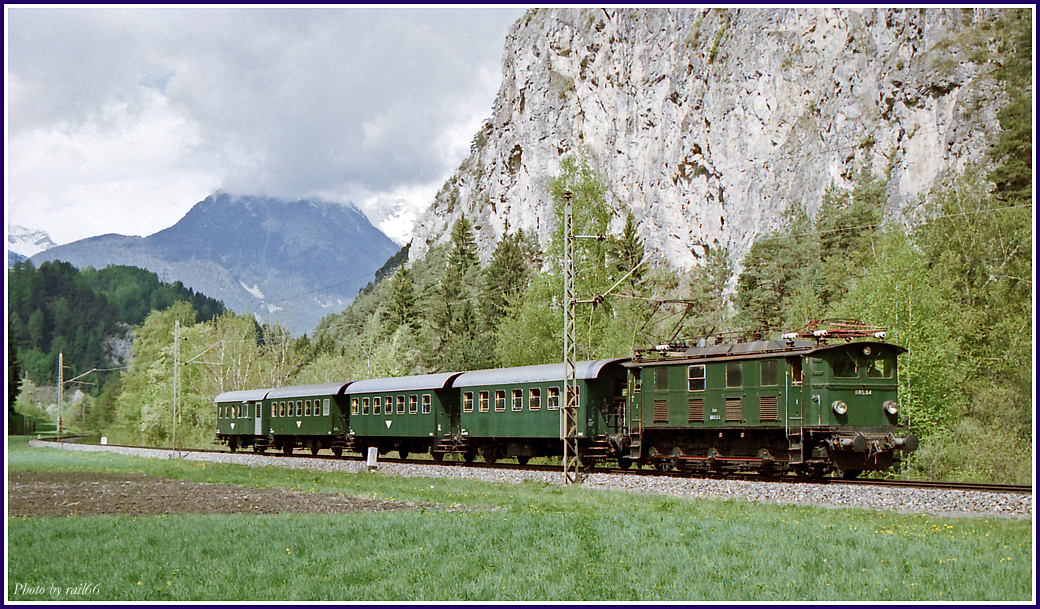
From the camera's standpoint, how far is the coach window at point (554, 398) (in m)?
27.3

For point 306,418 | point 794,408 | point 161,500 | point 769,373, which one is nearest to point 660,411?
point 769,373

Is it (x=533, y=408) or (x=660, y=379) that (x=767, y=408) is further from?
(x=533, y=408)

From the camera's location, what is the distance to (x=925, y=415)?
103 ft

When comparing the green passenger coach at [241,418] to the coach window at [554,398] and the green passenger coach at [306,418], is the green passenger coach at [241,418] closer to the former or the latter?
the green passenger coach at [306,418]

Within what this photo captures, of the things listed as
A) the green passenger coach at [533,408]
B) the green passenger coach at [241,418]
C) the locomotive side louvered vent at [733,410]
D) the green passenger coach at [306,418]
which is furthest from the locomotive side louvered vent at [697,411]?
the green passenger coach at [241,418]

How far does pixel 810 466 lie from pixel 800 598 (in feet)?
43.0

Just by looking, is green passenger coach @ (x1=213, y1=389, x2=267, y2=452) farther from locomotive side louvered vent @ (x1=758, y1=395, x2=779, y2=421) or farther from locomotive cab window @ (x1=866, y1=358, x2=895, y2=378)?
locomotive cab window @ (x1=866, y1=358, x2=895, y2=378)

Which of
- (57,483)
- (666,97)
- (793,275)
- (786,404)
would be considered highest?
(666,97)

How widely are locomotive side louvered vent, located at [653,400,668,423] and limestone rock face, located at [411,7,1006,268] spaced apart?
4036cm

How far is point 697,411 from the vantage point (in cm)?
2344

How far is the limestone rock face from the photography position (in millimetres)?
82188

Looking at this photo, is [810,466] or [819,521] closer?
[819,521]

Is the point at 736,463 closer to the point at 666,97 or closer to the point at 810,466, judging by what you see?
the point at 810,466

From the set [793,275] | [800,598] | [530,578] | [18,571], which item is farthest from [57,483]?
[793,275]
